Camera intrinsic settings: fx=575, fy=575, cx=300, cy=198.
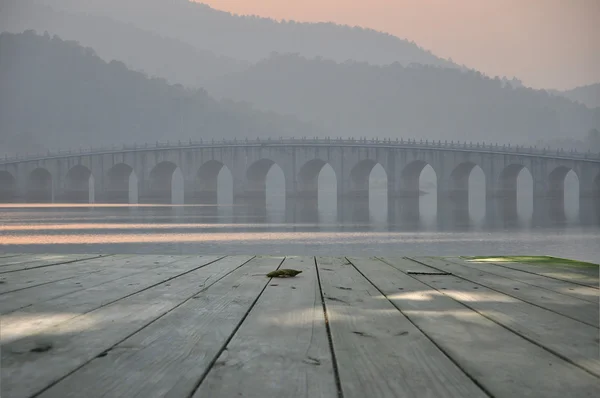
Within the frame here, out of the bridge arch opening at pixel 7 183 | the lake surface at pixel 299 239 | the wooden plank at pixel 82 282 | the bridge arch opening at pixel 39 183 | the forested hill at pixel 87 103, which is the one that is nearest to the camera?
the wooden plank at pixel 82 282

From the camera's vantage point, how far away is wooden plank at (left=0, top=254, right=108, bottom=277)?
5.35 metres

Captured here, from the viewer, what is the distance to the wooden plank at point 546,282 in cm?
396

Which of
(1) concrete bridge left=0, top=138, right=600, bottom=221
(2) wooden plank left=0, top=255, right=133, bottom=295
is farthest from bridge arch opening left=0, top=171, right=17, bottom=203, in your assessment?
(2) wooden plank left=0, top=255, right=133, bottom=295

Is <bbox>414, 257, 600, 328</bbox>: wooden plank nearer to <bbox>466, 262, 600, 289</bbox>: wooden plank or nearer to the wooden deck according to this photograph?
the wooden deck

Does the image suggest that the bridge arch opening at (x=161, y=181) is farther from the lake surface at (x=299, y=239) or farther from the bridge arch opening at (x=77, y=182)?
the lake surface at (x=299, y=239)

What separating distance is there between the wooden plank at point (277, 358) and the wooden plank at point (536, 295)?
1.41 metres

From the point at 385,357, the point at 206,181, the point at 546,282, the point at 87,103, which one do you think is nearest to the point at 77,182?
the point at 206,181

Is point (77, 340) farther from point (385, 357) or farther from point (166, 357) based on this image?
point (385, 357)

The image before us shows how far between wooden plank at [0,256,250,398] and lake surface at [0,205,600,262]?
1316 cm

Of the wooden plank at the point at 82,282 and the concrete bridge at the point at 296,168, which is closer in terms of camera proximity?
the wooden plank at the point at 82,282

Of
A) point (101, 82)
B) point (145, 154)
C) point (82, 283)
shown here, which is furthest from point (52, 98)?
point (82, 283)

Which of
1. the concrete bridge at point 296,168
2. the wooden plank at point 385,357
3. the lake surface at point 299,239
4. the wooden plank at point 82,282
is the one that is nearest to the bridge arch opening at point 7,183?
the concrete bridge at point 296,168

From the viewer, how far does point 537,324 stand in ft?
9.92

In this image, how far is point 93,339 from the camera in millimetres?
2670
